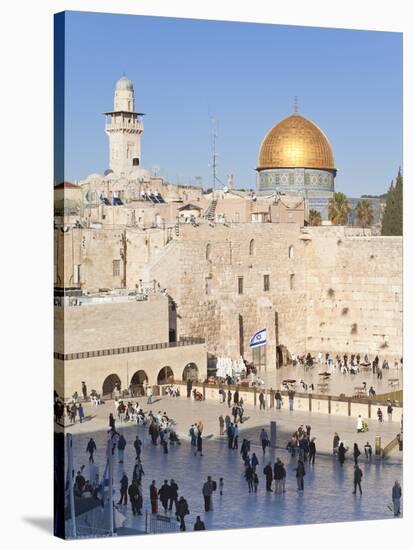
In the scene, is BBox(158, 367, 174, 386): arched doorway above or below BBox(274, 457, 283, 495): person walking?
above

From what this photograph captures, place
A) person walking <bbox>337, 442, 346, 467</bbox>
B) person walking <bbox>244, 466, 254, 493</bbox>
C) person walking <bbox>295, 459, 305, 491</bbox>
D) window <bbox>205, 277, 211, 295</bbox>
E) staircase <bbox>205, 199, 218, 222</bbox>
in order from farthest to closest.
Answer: staircase <bbox>205, 199, 218, 222</bbox>
window <bbox>205, 277, 211, 295</bbox>
person walking <bbox>337, 442, 346, 467</bbox>
person walking <bbox>295, 459, 305, 491</bbox>
person walking <bbox>244, 466, 254, 493</bbox>

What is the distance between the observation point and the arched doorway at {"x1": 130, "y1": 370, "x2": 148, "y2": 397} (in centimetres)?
2612

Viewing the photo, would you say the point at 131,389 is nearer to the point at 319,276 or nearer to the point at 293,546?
the point at 293,546

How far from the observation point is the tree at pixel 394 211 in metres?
24.7

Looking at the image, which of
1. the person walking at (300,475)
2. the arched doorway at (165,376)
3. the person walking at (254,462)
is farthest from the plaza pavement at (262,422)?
the arched doorway at (165,376)

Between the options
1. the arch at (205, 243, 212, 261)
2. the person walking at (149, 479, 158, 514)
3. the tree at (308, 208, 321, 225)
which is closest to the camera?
the person walking at (149, 479, 158, 514)

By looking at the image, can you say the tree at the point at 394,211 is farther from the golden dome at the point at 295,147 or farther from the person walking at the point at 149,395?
the person walking at the point at 149,395

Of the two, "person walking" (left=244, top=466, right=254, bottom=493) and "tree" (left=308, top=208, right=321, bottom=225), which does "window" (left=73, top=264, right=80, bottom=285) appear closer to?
"person walking" (left=244, top=466, right=254, bottom=493)

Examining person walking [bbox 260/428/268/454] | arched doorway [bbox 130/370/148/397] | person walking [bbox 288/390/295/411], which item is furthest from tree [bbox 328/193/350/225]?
person walking [bbox 260/428/268/454]

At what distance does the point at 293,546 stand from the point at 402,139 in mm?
7119

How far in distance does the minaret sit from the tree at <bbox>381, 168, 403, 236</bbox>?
427 centimetres

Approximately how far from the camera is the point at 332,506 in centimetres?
2188

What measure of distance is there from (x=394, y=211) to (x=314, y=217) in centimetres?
1048

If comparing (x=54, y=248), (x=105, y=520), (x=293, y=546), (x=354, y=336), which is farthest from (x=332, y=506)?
(x=354, y=336)
